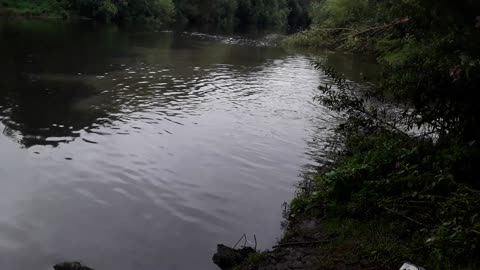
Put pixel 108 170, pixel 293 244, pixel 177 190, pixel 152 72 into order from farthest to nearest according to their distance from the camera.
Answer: pixel 152 72 → pixel 108 170 → pixel 177 190 → pixel 293 244

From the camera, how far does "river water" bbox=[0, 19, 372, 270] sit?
8.83m

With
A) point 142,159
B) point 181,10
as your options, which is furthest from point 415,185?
point 181,10

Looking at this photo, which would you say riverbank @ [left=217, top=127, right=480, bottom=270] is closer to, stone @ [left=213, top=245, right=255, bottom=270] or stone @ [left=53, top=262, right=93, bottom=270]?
stone @ [left=213, top=245, right=255, bottom=270]

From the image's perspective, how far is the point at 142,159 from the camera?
12961 millimetres

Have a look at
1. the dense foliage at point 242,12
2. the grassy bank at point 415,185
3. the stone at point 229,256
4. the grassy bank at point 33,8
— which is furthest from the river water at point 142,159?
the dense foliage at point 242,12

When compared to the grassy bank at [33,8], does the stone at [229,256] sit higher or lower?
lower

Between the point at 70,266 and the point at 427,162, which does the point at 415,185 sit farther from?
the point at 70,266

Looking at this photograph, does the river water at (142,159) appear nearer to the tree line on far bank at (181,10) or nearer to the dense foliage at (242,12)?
the tree line on far bank at (181,10)

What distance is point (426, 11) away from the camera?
27.5 feet

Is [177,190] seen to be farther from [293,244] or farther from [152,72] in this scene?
[152,72]

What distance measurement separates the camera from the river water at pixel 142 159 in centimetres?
883

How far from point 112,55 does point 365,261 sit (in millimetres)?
28747

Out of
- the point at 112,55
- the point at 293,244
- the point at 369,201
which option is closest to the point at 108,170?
the point at 293,244

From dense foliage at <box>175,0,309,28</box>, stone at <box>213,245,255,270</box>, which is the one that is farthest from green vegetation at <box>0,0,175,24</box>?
stone at <box>213,245,255,270</box>
